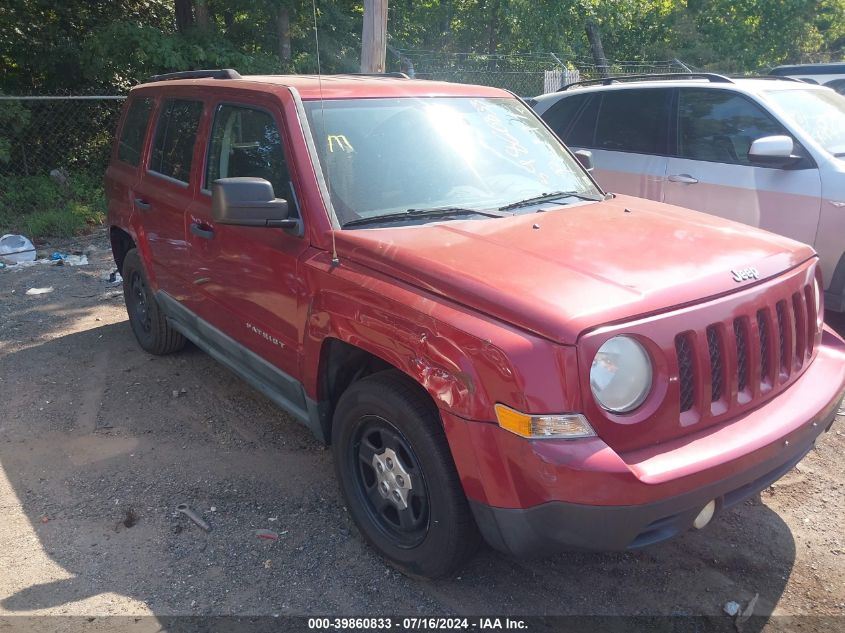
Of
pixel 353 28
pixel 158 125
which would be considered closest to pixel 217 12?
pixel 353 28

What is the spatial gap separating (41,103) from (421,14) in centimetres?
827

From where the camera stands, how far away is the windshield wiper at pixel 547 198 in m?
3.51

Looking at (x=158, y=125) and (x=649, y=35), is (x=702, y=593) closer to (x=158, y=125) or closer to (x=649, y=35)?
(x=158, y=125)

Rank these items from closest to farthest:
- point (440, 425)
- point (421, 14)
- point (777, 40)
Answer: point (440, 425)
point (421, 14)
point (777, 40)

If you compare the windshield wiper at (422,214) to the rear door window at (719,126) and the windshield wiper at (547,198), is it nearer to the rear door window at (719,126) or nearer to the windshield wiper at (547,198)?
the windshield wiper at (547,198)

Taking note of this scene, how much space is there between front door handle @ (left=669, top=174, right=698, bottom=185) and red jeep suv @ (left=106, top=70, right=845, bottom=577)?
2.27 meters

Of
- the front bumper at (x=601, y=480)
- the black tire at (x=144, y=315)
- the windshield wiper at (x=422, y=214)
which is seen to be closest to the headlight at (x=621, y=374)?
the front bumper at (x=601, y=480)

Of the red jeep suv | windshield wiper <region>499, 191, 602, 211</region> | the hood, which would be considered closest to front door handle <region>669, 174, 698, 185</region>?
the red jeep suv

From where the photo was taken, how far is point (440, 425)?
8.89 feet

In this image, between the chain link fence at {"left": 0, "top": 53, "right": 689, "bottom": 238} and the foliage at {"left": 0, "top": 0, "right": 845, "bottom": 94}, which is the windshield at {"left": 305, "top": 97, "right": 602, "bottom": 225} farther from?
the foliage at {"left": 0, "top": 0, "right": 845, "bottom": 94}

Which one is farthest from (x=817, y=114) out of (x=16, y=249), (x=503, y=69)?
(x=503, y=69)

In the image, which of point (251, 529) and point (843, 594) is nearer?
point (843, 594)

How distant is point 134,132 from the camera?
5258mm

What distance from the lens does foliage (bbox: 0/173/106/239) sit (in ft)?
32.1
